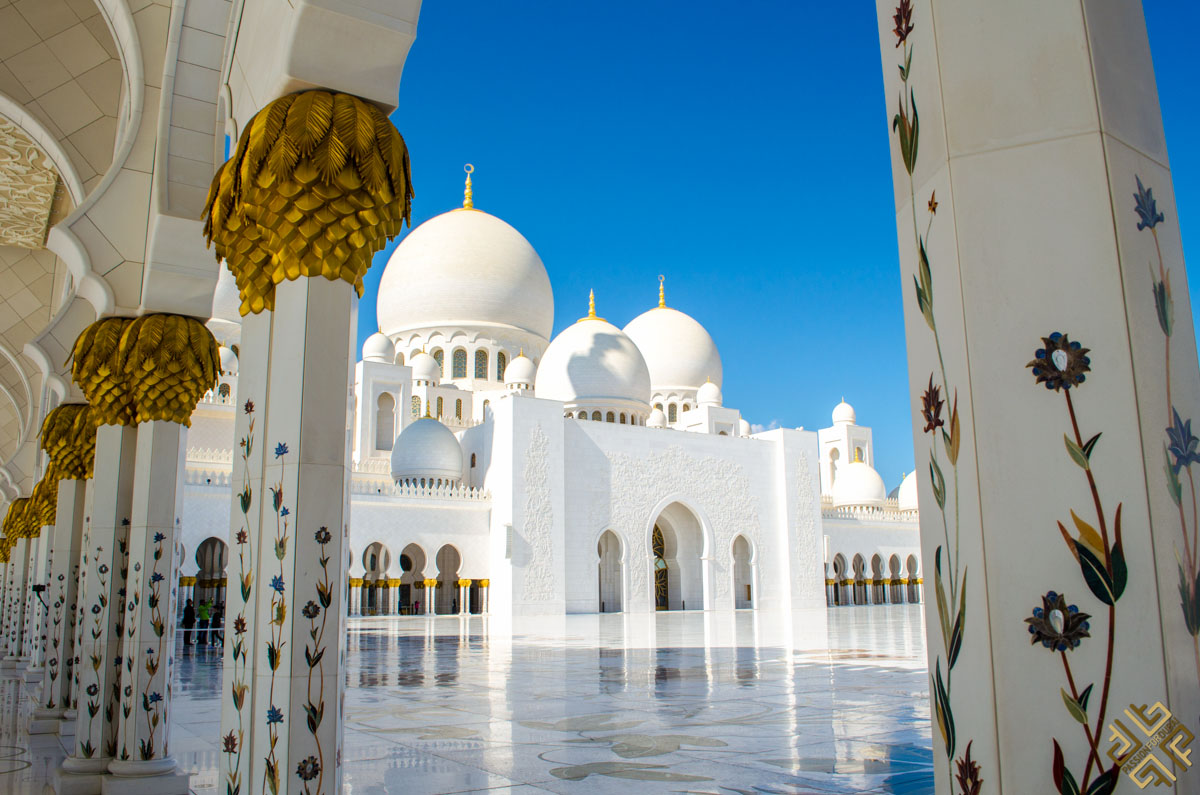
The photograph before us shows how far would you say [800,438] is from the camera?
2172cm

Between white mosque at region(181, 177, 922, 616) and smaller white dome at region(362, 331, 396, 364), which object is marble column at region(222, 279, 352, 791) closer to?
white mosque at region(181, 177, 922, 616)

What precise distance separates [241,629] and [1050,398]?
1.85 m

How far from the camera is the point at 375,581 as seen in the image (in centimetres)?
1823

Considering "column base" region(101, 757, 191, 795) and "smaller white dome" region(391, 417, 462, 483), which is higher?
"smaller white dome" region(391, 417, 462, 483)

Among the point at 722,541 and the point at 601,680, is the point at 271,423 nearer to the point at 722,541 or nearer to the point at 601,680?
the point at 601,680

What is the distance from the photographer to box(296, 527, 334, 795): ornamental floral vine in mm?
1960

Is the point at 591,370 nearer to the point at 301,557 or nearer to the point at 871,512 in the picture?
the point at 871,512

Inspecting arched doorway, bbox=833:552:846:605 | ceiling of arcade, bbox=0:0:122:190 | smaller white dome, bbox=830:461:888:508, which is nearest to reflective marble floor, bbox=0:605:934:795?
ceiling of arcade, bbox=0:0:122:190

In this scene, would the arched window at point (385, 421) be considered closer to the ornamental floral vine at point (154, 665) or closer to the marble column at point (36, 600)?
the marble column at point (36, 600)

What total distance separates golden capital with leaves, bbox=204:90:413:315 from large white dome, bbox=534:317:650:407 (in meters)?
19.8

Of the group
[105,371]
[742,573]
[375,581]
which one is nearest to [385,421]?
[375,581]

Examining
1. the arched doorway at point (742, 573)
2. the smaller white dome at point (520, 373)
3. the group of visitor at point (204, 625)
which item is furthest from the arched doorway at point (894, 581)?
the group of visitor at point (204, 625)

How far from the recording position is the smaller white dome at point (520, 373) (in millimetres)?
22984

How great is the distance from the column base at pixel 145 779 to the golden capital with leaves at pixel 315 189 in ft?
6.35
